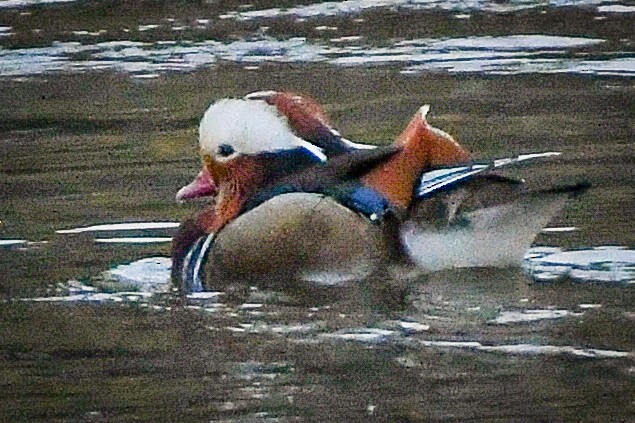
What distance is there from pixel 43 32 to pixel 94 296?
627 cm

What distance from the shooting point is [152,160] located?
9516mm

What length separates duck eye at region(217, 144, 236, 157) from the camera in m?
7.29

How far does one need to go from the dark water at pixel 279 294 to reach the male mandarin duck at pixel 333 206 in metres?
0.13

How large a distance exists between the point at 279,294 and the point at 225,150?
0.60 metres

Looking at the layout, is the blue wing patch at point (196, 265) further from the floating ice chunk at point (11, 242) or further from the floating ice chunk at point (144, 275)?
the floating ice chunk at point (11, 242)

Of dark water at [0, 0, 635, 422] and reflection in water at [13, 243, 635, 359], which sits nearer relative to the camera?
dark water at [0, 0, 635, 422]

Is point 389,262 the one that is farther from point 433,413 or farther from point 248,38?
point 248,38

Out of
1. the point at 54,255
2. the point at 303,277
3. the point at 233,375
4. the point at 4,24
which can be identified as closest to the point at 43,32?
the point at 4,24

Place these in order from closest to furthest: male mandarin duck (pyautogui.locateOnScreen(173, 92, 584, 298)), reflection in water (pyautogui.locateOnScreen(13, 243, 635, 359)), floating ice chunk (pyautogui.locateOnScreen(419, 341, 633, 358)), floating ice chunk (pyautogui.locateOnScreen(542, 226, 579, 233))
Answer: floating ice chunk (pyautogui.locateOnScreen(419, 341, 633, 358)) → reflection in water (pyautogui.locateOnScreen(13, 243, 635, 359)) → male mandarin duck (pyautogui.locateOnScreen(173, 92, 584, 298)) → floating ice chunk (pyautogui.locateOnScreen(542, 226, 579, 233))

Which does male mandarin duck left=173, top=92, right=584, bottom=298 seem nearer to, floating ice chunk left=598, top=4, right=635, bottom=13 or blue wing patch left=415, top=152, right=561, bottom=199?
blue wing patch left=415, top=152, right=561, bottom=199

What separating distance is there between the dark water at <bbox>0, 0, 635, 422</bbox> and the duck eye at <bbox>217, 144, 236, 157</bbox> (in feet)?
1.68

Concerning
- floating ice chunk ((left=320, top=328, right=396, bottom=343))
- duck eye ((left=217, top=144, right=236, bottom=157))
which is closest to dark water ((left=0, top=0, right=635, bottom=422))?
floating ice chunk ((left=320, top=328, right=396, bottom=343))

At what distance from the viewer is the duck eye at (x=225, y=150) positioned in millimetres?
7289

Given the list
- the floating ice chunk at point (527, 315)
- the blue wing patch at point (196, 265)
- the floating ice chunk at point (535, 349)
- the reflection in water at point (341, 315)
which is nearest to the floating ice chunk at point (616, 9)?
the reflection in water at point (341, 315)
